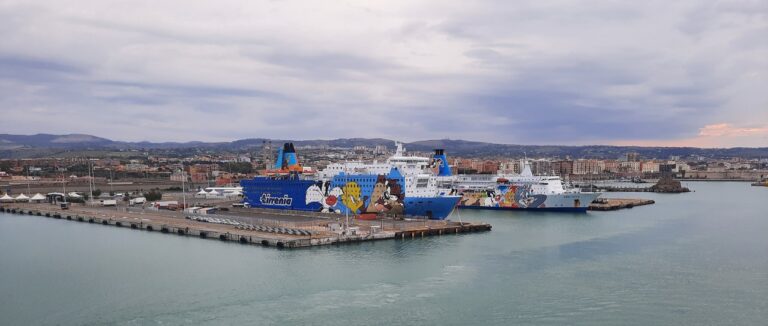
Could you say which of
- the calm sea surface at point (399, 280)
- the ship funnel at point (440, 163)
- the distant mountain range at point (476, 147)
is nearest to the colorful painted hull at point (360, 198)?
the calm sea surface at point (399, 280)

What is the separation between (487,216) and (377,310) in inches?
709

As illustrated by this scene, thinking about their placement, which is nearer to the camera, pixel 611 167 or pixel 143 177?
pixel 143 177

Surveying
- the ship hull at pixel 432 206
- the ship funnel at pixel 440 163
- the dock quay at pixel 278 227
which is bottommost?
the dock quay at pixel 278 227

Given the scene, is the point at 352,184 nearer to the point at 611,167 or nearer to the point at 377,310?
the point at 377,310

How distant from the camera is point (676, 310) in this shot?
37.2 feet

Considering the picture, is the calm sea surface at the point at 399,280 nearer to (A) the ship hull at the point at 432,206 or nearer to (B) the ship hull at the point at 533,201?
(A) the ship hull at the point at 432,206

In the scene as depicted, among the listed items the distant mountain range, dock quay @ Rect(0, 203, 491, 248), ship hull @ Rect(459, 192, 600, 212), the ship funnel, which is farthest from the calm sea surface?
the distant mountain range

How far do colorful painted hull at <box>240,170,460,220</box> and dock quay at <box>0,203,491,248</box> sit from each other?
35.4 inches

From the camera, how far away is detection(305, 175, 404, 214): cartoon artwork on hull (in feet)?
78.6

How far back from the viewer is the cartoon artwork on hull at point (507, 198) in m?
30.9

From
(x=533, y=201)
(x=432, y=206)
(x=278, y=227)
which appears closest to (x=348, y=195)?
(x=432, y=206)

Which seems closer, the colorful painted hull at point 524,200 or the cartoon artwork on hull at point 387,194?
the cartoon artwork on hull at point 387,194

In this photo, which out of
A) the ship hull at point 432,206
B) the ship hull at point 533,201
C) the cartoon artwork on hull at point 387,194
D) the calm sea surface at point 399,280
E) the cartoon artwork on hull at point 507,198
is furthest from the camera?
the cartoon artwork on hull at point 507,198

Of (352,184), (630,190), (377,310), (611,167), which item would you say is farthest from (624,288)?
(611,167)
